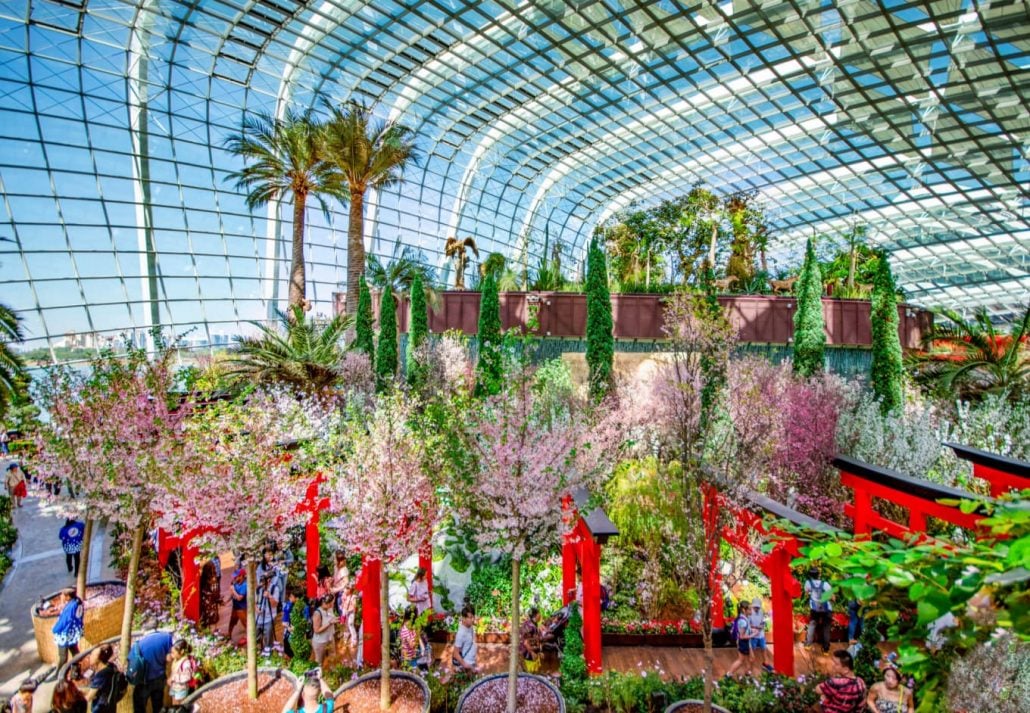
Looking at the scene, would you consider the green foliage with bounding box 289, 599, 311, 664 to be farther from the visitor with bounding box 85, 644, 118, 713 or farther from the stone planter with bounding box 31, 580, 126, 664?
the stone planter with bounding box 31, 580, 126, 664

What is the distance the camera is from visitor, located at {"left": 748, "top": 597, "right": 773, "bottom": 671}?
7.42 meters

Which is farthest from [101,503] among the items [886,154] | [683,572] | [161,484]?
[886,154]

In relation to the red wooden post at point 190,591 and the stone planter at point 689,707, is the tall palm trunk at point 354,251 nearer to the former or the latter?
the red wooden post at point 190,591

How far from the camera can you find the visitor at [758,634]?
24.3 ft

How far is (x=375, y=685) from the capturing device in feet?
21.5

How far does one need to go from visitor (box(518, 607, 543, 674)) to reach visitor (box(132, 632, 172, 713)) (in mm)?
4093

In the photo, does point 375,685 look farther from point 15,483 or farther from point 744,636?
point 15,483

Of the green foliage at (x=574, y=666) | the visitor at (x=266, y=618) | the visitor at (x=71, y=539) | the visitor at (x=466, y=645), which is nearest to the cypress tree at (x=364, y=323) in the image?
the visitor at (x=71, y=539)

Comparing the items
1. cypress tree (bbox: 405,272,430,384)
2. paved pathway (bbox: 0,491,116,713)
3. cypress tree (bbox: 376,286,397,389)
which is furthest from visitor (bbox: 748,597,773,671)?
cypress tree (bbox: 376,286,397,389)

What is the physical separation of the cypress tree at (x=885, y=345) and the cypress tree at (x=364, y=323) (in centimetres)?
1565

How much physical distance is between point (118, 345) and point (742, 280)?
2628 cm

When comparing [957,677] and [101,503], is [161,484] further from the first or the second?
[957,677]

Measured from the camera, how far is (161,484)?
6.11 meters

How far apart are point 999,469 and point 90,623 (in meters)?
11.7
